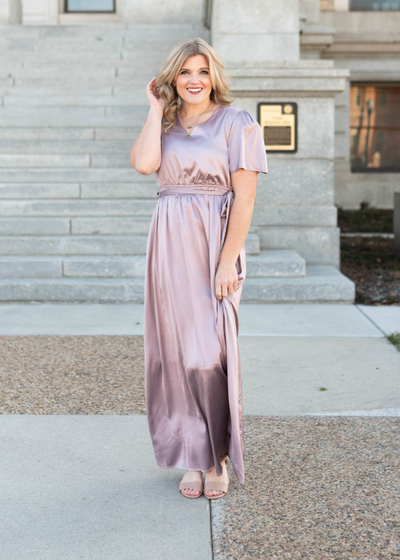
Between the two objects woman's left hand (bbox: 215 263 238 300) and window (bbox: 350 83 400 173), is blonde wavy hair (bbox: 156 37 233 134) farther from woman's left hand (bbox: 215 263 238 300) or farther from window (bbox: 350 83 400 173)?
window (bbox: 350 83 400 173)

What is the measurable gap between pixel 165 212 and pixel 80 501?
49.2 inches

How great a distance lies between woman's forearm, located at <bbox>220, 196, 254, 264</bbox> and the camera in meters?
2.82

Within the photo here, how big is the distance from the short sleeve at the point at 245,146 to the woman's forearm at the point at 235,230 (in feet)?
0.47

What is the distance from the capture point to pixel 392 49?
16734 millimetres

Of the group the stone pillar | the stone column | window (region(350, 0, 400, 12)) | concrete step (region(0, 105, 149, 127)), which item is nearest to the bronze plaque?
the stone pillar

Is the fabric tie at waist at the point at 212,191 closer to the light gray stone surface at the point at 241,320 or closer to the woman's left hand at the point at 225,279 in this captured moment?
the woman's left hand at the point at 225,279

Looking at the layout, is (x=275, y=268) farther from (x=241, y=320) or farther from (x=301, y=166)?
(x=301, y=166)

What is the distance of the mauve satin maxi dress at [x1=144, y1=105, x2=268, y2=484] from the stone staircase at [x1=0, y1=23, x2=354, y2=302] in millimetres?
3697

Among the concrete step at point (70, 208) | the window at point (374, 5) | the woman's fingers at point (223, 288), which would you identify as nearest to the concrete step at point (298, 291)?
the concrete step at point (70, 208)

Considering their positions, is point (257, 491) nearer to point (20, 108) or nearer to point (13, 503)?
point (13, 503)

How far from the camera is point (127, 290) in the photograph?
260 inches

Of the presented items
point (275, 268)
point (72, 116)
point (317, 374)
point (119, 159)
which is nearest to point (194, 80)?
point (317, 374)

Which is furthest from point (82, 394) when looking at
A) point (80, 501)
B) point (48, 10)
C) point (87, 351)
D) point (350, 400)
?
point (48, 10)

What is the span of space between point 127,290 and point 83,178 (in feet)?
8.18
